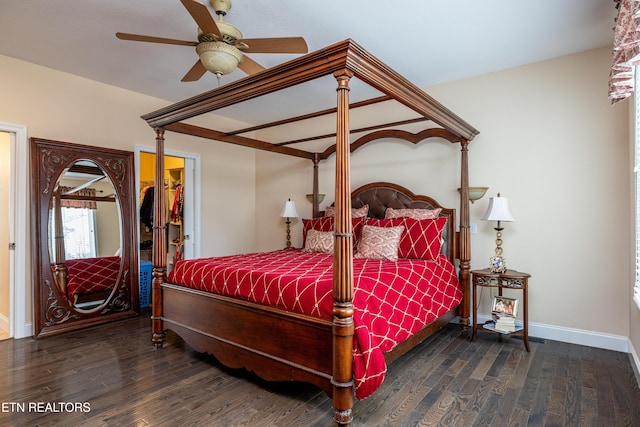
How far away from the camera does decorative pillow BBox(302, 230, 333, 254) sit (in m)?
4.13

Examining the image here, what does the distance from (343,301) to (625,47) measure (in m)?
2.06

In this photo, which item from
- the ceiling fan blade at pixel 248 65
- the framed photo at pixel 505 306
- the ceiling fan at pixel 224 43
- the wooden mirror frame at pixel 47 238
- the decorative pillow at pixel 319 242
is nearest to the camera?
the ceiling fan at pixel 224 43

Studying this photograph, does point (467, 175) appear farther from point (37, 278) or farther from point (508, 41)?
point (37, 278)

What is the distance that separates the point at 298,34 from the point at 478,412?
3136 mm

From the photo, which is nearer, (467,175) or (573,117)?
(573,117)

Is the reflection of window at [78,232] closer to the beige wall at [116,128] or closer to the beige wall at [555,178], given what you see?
the beige wall at [116,128]

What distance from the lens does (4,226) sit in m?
3.91

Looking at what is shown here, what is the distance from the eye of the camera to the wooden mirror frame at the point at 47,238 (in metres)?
3.62

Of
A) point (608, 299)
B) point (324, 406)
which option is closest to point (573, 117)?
point (608, 299)

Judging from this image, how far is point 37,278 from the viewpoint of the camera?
3.60 metres

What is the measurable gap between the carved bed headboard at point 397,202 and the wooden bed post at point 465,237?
5.7 inches

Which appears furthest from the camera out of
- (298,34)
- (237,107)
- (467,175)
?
(237,107)

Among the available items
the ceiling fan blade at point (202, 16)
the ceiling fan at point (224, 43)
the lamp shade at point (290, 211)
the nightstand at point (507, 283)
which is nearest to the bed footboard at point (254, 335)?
the ceiling fan at point (224, 43)

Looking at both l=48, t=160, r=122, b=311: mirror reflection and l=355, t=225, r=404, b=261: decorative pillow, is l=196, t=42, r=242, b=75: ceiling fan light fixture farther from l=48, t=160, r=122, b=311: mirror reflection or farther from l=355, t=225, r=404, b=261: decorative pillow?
l=48, t=160, r=122, b=311: mirror reflection
